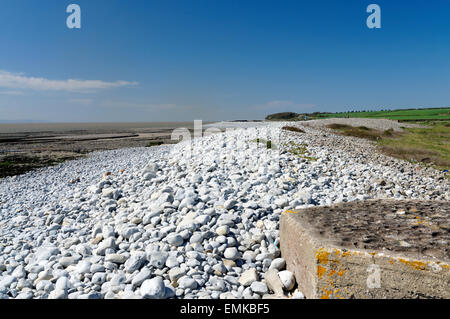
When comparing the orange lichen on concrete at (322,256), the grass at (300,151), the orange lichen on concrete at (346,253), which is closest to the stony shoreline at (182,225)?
the grass at (300,151)

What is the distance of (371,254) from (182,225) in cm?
301

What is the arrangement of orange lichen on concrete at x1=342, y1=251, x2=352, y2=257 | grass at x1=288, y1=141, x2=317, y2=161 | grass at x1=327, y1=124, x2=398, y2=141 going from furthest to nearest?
grass at x1=327, y1=124, x2=398, y2=141
grass at x1=288, y1=141, x2=317, y2=161
orange lichen on concrete at x1=342, y1=251, x2=352, y2=257

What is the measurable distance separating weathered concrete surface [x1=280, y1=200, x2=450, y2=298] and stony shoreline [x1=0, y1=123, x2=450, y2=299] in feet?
1.56

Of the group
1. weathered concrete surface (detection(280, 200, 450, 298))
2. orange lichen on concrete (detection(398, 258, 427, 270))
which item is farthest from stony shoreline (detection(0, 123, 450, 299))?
orange lichen on concrete (detection(398, 258, 427, 270))

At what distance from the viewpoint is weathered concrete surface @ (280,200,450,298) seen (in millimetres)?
2621

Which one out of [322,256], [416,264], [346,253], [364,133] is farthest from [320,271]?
[364,133]

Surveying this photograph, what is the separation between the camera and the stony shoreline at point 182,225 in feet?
11.9

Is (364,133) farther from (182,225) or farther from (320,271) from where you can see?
(320,271)

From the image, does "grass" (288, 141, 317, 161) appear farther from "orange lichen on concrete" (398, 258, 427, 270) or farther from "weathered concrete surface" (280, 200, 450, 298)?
"orange lichen on concrete" (398, 258, 427, 270)

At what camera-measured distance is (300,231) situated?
11.3 feet

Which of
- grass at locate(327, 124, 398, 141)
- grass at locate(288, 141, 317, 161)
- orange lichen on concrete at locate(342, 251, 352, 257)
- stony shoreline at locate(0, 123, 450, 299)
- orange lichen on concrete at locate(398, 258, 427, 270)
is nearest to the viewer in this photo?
orange lichen on concrete at locate(398, 258, 427, 270)
